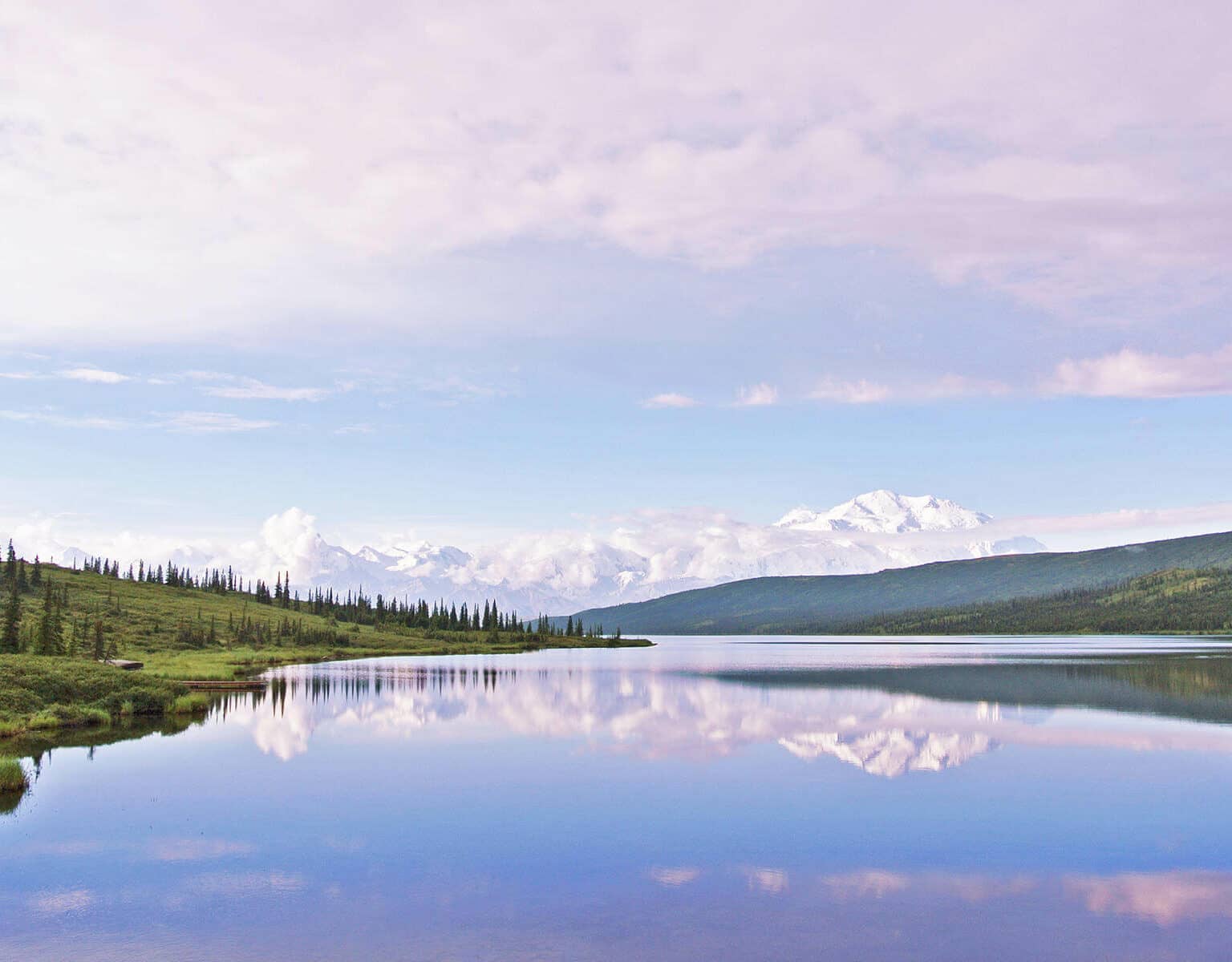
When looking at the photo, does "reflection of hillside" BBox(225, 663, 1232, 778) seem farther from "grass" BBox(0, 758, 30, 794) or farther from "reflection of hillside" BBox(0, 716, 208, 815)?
"grass" BBox(0, 758, 30, 794)

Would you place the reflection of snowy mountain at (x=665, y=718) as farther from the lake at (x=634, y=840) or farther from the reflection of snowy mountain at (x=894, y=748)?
the lake at (x=634, y=840)

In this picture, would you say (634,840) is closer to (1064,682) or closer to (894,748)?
(894,748)

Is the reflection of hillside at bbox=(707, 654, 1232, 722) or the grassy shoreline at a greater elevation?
the grassy shoreline

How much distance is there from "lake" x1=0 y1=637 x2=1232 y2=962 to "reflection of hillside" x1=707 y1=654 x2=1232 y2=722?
9704mm

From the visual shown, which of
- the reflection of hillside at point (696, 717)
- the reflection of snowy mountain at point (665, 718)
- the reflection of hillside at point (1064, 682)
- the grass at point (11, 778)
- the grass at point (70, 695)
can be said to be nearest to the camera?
the grass at point (11, 778)

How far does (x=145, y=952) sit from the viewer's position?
22578mm

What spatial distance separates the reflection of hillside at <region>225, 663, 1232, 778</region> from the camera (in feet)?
187

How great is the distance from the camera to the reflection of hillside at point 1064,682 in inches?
3204

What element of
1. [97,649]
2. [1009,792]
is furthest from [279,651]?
[1009,792]

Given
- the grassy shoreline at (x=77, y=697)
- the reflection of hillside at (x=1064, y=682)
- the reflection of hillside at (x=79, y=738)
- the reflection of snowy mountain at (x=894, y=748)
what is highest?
the grassy shoreline at (x=77, y=697)

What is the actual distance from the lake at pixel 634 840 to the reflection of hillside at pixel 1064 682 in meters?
9.70

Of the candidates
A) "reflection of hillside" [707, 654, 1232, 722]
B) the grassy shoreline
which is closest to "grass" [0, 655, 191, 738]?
the grassy shoreline

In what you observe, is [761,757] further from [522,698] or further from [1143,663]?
[1143,663]

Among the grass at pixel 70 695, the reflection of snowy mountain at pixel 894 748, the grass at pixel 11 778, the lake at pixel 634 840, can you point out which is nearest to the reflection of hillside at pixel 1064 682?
the lake at pixel 634 840
